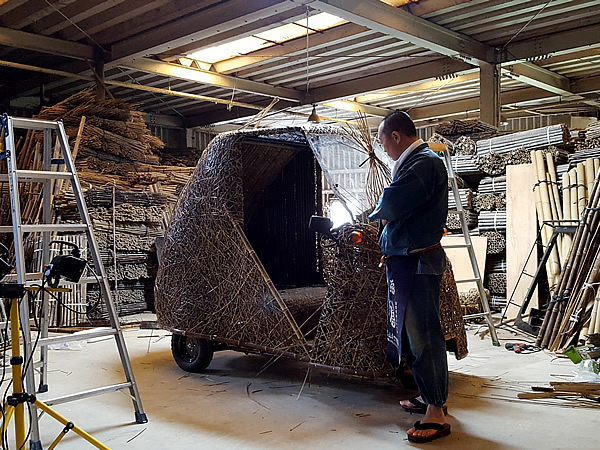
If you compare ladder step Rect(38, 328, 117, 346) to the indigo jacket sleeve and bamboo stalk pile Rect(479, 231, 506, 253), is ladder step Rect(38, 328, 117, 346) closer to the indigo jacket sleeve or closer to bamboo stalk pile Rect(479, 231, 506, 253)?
the indigo jacket sleeve

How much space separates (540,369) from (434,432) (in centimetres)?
200

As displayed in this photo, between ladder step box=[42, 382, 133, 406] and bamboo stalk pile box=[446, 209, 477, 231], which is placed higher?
bamboo stalk pile box=[446, 209, 477, 231]

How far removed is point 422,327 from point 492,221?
4.80 m

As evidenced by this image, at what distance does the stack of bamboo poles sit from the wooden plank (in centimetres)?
138

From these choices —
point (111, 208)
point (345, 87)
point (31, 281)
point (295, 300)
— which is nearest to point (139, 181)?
point (111, 208)

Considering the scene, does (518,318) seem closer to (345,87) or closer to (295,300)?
(295,300)

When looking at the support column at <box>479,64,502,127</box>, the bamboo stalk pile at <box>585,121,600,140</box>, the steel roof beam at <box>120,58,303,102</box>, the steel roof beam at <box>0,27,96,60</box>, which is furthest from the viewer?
the steel roof beam at <box>120,58,303,102</box>

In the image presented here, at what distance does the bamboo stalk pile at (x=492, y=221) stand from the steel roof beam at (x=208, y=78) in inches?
176

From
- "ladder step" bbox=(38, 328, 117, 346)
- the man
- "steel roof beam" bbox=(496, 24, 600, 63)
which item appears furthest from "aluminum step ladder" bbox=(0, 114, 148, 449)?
"steel roof beam" bbox=(496, 24, 600, 63)

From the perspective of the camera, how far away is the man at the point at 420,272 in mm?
3383

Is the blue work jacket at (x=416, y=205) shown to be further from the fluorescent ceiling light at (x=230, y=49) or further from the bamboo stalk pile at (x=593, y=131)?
the fluorescent ceiling light at (x=230, y=49)

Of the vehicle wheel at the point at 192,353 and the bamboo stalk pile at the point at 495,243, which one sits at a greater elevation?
the bamboo stalk pile at the point at 495,243

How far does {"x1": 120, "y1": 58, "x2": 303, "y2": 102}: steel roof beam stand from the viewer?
8.98 m

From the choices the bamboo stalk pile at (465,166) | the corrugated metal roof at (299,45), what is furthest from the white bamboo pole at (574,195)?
the corrugated metal roof at (299,45)
